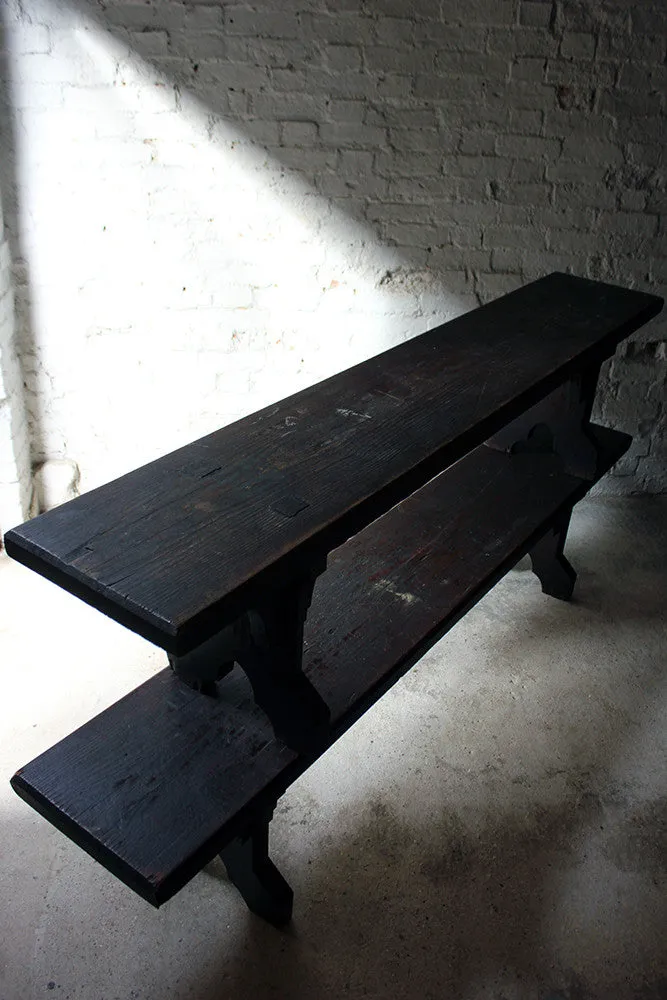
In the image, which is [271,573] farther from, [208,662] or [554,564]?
[554,564]

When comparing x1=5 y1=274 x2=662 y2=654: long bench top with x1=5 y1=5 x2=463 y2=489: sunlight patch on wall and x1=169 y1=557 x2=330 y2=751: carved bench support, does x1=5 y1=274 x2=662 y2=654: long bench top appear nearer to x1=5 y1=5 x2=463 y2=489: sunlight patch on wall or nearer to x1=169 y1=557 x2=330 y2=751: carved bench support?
x1=169 y1=557 x2=330 y2=751: carved bench support

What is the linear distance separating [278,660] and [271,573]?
26cm

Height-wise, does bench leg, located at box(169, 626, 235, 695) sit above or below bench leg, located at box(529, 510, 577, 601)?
Answer: above

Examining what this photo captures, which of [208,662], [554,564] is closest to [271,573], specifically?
[208,662]

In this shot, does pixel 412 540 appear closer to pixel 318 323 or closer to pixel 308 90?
pixel 318 323

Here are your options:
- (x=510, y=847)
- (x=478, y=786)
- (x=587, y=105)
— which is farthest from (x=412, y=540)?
(x=587, y=105)

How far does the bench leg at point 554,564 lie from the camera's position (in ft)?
9.09

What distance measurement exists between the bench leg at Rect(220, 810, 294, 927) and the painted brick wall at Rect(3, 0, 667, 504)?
170cm

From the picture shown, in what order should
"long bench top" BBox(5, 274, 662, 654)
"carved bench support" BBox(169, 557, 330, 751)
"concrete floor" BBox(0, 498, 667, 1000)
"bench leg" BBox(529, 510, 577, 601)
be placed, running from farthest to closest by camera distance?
"bench leg" BBox(529, 510, 577, 601) < "concrete floor" BBox(0, 498, 667, 1000) < "carved bench support" BBox(169, 557, 330, 751) < "long bench top" BBox(5, 274, 662, 654)

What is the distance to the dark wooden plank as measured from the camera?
1604mm

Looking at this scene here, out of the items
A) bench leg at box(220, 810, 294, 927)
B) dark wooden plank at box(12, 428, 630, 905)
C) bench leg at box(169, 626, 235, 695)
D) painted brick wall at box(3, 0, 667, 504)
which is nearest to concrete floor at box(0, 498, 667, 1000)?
bench leg at box(220, 810, 294, 927)

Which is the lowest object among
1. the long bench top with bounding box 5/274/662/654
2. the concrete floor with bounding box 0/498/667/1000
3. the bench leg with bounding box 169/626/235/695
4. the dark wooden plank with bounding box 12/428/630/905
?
the concrete floor with bounding box 0/498/667/1000

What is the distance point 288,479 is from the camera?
1725mm

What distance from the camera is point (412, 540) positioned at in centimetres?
237
